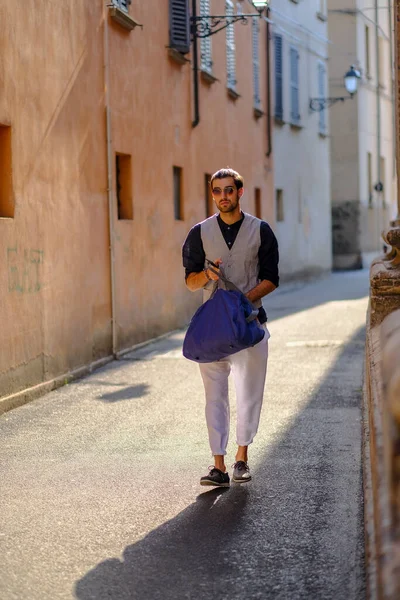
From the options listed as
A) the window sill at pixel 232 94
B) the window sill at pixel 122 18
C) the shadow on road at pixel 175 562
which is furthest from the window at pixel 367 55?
the shadow on road at pixel 175 562

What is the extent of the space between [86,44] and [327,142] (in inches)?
896

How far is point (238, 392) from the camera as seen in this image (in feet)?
22.6

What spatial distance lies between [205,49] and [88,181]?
25.6 feet

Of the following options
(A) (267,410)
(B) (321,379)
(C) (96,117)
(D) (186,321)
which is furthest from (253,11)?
(A) (267,410)

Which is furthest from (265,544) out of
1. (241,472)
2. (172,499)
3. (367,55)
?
(367,55)

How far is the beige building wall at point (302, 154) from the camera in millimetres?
28359

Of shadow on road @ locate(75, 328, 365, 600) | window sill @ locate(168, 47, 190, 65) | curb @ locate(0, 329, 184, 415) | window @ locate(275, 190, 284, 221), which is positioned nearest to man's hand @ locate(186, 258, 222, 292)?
shadow on road @ locate(75, 328, 365, 600)

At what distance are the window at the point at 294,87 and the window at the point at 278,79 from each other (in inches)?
52.5

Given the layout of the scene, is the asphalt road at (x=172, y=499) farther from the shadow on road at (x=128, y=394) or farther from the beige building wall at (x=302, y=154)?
the beige building wall at (x=302, y=154)

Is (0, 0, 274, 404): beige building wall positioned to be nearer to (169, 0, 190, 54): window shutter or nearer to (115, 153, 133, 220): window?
(115, 153, 133, 220): window

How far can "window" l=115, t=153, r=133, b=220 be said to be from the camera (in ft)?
49.7

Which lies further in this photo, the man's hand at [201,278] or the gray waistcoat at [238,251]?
the gray waistcoat at [238,251]

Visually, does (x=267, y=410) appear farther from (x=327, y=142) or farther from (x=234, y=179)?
(x=327, y=142)

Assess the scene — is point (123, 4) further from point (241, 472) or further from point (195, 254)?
point (241, 472)
